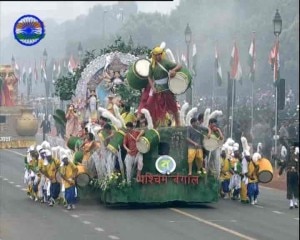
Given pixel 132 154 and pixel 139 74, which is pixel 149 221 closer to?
pixel 132 154

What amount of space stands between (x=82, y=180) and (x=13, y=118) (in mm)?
14728

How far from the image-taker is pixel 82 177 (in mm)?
24516

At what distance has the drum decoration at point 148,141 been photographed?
23.6m

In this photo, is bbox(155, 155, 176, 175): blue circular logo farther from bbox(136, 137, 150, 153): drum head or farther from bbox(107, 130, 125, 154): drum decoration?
bbox(107, 130, 125, 154): drum decoration

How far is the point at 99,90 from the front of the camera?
96.6ft

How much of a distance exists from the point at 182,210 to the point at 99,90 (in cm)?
642

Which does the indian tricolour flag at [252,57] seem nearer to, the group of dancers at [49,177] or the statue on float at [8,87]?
the statue on float at [8,87]

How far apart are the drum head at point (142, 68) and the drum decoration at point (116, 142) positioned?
5.39 feet

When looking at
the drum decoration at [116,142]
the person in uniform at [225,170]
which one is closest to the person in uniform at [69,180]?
the drum decoration at [116,142]

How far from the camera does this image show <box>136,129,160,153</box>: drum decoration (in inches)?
928

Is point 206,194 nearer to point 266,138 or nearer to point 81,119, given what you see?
point 81,119

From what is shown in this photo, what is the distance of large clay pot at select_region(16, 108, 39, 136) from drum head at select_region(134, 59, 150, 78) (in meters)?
12.2

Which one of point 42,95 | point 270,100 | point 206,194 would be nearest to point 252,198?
point 206,194

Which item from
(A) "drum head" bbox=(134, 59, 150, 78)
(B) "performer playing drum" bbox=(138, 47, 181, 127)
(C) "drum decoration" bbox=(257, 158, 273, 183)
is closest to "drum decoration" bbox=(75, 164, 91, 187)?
(B) "performer playing drum" bbox=(138, 47, 181, 127)
